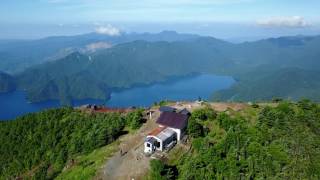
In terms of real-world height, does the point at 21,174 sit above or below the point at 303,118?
below

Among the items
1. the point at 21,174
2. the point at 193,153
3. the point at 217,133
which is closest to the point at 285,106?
the point at 217,133

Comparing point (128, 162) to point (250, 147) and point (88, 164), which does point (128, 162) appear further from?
point (250, 147)

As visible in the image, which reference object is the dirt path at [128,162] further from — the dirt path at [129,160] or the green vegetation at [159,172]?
the green vegetation at [159,172]

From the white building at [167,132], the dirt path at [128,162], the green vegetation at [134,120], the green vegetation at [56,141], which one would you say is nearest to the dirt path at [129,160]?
the dirt path at [128,162]

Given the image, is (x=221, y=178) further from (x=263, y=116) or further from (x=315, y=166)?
(x=263, y=116)

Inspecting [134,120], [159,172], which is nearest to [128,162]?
[159,172]

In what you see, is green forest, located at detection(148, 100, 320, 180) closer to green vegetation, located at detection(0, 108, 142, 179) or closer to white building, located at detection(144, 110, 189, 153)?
white building, located at detection(144, 110, 189, 153)

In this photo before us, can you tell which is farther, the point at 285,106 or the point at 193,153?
the point at 285,106
